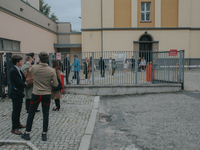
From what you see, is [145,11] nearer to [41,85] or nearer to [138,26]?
[138,26]

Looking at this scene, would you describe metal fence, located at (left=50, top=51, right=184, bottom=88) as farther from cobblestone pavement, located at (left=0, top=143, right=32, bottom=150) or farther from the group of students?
cobblestone pavement, located at (left=0, top=143, right=32, bottom=150)

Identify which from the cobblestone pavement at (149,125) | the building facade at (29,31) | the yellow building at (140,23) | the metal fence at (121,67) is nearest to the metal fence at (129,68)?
the metal fence at (121,67)

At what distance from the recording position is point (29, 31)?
17828mm

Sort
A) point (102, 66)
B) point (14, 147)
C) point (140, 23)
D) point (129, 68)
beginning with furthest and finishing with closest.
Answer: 1. point (140, 23)
2. point (102, 66)
3. point (129, 68)
4. point (14, 147)

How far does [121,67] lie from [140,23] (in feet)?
45.1

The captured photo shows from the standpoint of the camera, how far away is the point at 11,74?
405 centimetres

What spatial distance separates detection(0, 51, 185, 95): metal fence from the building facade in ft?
20.3

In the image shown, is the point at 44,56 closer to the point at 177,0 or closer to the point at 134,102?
the point at 134,102

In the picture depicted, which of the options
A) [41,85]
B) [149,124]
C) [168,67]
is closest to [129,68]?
[168,67]

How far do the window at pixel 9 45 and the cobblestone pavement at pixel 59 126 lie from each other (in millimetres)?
7813

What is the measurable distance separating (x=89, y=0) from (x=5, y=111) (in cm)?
1814

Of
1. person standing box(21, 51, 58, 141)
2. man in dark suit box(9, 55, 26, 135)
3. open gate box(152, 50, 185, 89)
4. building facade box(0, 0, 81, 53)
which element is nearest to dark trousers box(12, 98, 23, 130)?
man in dark suit box(9, 55, 26, 135)

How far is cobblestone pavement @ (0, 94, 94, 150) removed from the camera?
145 inches

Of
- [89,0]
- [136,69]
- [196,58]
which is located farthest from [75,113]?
[196,58]
